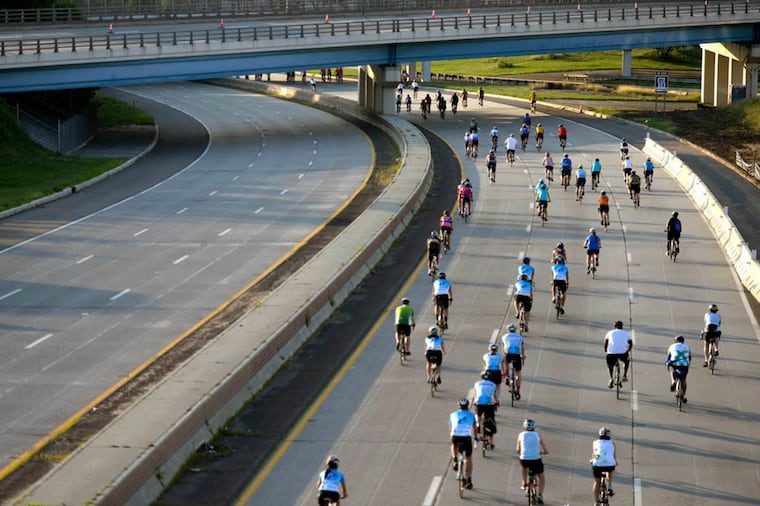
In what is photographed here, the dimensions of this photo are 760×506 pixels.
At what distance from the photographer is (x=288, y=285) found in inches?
1216

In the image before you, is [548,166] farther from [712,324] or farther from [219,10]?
[219,10]

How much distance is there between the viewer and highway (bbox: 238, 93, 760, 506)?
1875cm

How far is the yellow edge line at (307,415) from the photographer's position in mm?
18650

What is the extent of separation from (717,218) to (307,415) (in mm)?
22546

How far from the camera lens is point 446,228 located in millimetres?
36031

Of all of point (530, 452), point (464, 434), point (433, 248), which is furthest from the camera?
point (433, 248)

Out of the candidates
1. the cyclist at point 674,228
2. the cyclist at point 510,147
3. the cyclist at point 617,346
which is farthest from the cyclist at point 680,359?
the cyclist at point 510,147

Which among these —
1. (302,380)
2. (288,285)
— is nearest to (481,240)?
(288,285)

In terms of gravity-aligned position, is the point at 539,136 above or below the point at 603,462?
above

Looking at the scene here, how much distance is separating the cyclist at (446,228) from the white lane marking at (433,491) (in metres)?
17.3

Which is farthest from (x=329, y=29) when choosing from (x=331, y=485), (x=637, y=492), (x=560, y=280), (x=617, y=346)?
(x=331, y=485)

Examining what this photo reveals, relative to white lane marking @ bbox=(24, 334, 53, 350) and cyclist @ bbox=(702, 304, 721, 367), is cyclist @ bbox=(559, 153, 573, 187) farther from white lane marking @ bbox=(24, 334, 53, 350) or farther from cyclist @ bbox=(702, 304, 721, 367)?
white lane marking @ bbox=(24, 334, 53, 350)

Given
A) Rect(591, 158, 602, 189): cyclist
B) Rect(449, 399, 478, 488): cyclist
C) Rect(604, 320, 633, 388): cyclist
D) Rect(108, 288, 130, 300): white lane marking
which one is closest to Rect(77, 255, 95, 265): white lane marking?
Rect(108, 288, 130, 300): white lane marking

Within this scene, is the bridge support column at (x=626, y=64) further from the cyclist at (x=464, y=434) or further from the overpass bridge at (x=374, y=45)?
the cyclist at (x=464, y=434)
